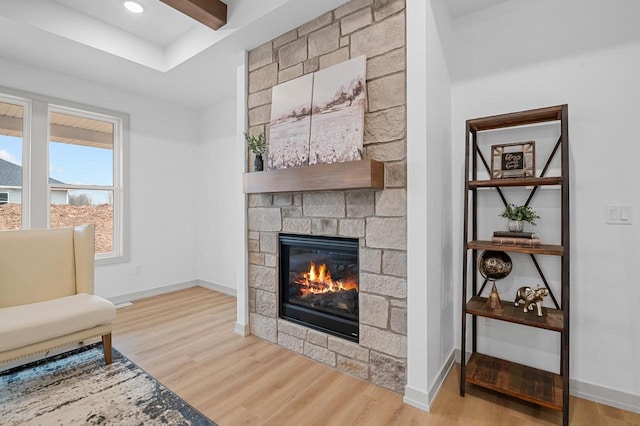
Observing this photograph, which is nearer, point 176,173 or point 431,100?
point 431,100

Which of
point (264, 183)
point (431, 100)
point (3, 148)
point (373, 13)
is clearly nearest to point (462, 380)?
point (431, 100)

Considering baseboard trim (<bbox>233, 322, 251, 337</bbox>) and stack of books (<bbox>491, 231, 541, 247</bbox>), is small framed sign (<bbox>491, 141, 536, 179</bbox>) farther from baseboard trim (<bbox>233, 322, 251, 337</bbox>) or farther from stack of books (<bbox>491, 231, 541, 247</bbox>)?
baseboard trim (<bbox>233, 322, 251, 337</bbox>)

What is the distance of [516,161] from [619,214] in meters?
0.64

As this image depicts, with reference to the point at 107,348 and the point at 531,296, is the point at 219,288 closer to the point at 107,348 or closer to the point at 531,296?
the point at 107,348

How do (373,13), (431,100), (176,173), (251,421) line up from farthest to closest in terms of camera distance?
(176,173)
(373,13)
(431,100)
(251,421)

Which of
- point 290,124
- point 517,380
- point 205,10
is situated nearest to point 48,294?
point 290,124

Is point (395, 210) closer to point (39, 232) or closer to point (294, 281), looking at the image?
point (294, 281)

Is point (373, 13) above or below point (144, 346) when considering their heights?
above

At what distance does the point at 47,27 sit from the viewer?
256 cm

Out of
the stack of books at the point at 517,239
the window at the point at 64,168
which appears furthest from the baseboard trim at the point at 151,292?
the stack of books at the point at 517,239

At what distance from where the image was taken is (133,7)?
2.67m

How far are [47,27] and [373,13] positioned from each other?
2645 millimetres

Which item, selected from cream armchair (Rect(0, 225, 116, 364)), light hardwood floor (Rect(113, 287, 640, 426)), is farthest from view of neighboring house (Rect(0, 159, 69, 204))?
light hardwood floor (Rect(113, 287, 640, 426))

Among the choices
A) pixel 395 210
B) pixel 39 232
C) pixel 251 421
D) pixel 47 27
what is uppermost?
pixel 47 27
